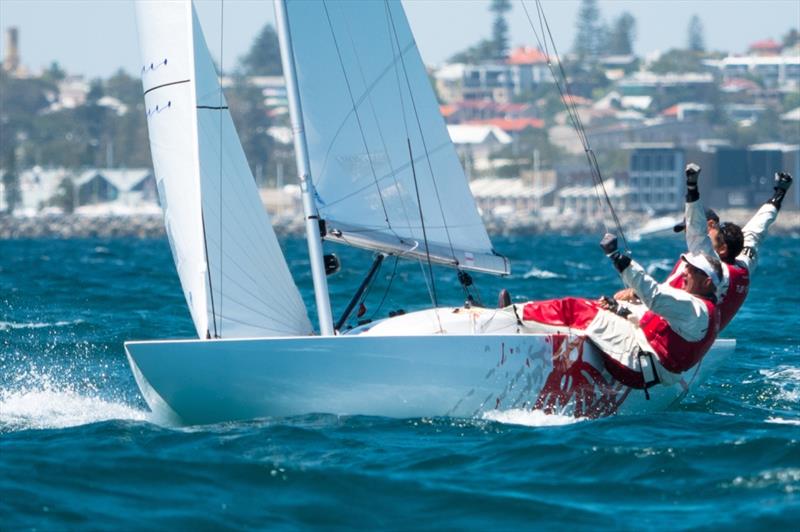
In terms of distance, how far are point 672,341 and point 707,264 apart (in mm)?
468

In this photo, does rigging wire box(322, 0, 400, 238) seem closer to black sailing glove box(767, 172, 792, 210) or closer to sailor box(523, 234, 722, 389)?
sailor box(523, 234, 722, 389)

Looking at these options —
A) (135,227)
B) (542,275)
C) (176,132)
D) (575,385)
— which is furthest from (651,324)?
(135,227)

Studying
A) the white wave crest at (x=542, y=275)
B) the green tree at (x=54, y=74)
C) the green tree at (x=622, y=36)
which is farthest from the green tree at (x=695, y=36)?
the white wave crest at (x=542, y=275)

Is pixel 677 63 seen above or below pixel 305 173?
above

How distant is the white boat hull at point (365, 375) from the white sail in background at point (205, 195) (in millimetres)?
355

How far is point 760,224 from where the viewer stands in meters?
10.5

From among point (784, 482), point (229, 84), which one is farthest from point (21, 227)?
point (784, 482)

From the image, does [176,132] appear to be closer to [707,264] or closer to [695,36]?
[707,264]

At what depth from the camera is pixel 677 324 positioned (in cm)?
911

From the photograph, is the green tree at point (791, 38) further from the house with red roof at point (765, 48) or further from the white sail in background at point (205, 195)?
the white sail in background at point (205, 195)

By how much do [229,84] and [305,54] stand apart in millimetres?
142344

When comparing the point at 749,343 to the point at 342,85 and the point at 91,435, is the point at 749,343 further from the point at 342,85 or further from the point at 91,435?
the point at 91,435

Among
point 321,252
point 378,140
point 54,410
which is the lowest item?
point 54,410

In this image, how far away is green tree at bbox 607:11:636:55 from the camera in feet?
603
